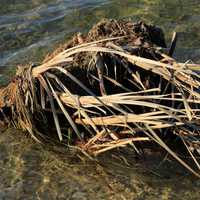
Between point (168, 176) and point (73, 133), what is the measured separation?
2.68ft

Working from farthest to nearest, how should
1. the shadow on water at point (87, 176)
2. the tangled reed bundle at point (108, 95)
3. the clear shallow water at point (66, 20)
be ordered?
1. the clear shallow water at point (66, 20)
2. the tangled reed bundle at point (108, 95)
3. the shadow on water at point (87, 176)

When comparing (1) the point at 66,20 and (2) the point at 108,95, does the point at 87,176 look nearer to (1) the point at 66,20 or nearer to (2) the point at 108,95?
(2) the point at 108,95

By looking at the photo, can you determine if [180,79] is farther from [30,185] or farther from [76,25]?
[76,25]

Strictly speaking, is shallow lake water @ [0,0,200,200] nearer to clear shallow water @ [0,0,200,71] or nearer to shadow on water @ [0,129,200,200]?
shadow on water @ [0,129,200,200]

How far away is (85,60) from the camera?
409cm

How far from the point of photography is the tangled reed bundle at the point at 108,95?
3723 mm

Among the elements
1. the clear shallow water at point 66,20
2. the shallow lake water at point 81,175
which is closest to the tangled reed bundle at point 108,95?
the shallow lake water at point 81,175

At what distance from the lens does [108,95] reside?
3.80 metres

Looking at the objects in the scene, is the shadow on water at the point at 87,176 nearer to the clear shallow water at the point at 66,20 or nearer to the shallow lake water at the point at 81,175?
the shallow lake water at the point at 81,175

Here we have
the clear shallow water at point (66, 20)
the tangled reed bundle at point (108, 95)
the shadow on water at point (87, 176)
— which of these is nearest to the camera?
the shadow on water at point (87, 176)

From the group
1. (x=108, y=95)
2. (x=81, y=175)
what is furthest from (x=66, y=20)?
(x=81, y=175)

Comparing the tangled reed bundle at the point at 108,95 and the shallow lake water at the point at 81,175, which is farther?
the tangled reed bundle at the point at 108,95

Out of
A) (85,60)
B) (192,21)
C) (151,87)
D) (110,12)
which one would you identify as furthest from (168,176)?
(110,12)

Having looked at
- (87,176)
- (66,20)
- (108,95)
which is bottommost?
(87,176)
